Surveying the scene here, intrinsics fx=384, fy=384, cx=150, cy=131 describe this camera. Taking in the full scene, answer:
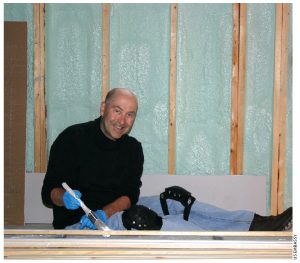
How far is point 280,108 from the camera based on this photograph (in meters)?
3.05

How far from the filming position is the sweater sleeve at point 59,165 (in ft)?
7.57

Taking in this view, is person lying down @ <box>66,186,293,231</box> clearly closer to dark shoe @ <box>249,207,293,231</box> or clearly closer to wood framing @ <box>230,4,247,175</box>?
dark shoe @ <box>249,207,293,231</box>

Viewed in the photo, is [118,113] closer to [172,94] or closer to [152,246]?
[172,94]

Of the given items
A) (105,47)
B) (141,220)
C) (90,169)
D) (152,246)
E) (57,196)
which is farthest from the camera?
(105,47)

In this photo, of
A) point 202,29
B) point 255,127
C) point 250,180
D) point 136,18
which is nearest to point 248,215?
point 250,180

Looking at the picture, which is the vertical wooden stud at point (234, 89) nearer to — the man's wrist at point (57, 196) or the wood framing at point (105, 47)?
the wood framing at point (105, 47)

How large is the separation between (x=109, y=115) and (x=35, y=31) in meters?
1.07

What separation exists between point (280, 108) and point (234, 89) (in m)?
0.39

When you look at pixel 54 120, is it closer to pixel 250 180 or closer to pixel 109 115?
pixel 109 115

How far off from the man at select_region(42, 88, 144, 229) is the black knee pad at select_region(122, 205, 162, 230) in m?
0.37

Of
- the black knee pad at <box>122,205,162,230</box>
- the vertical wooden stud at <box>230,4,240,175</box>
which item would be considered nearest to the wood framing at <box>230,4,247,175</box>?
the vertical wooden stud at <box>230,4,240,175</box>

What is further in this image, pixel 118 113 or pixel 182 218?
pixel 118 113

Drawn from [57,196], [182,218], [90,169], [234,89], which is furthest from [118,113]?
[234,89]

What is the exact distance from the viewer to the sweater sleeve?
2309 millimetres
